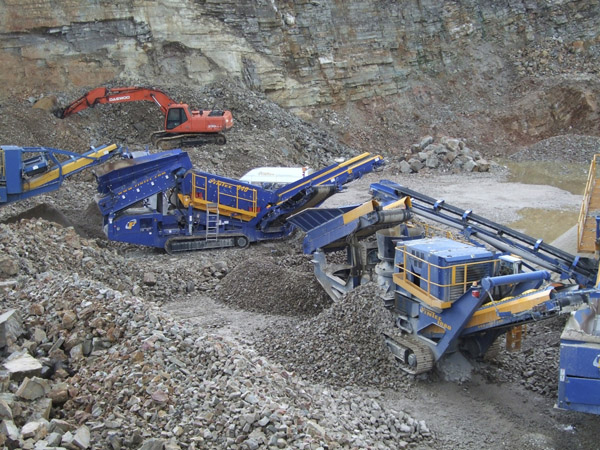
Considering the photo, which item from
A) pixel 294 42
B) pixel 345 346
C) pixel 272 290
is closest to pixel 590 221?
pixel 345 346

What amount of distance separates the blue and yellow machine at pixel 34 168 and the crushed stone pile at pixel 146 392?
14.8 feet

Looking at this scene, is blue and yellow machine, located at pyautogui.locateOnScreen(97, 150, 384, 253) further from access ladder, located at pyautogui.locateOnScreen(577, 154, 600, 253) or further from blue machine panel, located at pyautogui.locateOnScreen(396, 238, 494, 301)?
blue machine panel, located at pyautogui.locateOnScreen(396, 238, 494, 301)

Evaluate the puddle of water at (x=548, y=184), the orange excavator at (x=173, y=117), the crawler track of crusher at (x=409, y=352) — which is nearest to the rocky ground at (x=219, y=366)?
the crawler track of crusher at (x=409, y=352)

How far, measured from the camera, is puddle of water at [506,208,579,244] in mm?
14773

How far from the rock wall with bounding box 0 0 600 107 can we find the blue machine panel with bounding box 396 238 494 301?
17.0 m

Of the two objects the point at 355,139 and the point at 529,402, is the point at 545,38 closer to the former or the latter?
the point at 355,139

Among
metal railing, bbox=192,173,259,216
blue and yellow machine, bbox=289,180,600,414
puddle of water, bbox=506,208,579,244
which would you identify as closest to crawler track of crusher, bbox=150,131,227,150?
metal railing, bbox=192,173,259,216

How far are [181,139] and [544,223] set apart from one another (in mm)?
9933

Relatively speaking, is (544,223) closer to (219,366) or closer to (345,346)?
(345,346)

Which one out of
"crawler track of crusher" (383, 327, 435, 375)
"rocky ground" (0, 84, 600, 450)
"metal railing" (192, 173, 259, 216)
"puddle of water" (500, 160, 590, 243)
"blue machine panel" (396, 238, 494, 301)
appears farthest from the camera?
"puddle of water" (500, 160, 590, 243)

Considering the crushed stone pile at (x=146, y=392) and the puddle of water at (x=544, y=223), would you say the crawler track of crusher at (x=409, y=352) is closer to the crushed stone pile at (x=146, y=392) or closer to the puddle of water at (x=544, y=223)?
the crushed stone pile at (x=146, y=392)

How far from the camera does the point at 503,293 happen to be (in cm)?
695

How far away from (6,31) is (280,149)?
9.25 meters

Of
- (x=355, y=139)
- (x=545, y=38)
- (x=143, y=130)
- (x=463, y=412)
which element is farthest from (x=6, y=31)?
(x=545, y=38)
